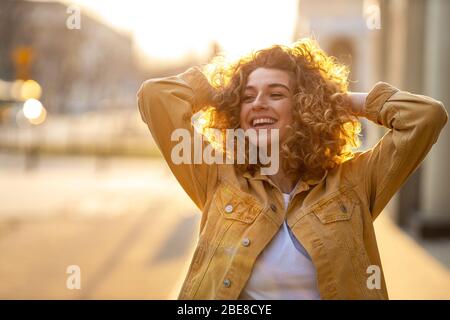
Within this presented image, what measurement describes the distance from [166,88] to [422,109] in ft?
3.14

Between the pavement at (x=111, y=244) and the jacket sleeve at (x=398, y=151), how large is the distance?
3672 mm

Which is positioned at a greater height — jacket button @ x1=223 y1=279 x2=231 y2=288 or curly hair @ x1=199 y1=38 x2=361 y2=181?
curly hair @ x1=199 y1=38 x2=361 y2=181

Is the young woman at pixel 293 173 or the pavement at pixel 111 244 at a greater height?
the young woman at pixel 293 173

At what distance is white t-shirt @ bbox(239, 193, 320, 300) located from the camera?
2.42 m

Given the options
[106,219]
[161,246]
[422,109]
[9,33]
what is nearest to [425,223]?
[161,246]

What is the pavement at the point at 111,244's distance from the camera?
6.46 m

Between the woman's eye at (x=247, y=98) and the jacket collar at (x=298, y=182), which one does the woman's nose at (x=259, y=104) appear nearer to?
the woman's eye at (x=247, y=98)

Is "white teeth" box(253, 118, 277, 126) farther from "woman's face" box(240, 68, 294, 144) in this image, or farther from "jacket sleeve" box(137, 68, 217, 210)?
"jacket sleeve" box(137, 68, 217, 210)

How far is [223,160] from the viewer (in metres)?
2.71

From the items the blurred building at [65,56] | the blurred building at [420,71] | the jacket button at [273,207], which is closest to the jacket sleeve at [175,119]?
the jacket button at [273,207]

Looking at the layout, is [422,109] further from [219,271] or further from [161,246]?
[161,246]

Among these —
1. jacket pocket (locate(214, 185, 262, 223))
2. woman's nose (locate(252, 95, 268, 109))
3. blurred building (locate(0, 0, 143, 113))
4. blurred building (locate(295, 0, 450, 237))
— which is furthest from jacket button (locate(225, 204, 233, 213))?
blurred building (locate(0, 0, 143, 113))

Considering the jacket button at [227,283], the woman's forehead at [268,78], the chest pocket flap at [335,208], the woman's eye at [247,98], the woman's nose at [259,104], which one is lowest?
the jacket button at [227,283]
